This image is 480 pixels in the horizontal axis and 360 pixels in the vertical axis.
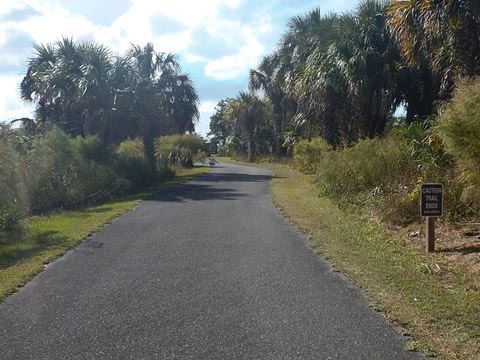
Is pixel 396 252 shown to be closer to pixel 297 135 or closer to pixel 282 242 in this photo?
pixel 282 242

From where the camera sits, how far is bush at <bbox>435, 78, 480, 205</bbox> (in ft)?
26.5

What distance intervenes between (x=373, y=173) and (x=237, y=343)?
34.5ft

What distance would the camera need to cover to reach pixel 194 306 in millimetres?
6367

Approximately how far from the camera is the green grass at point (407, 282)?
5238 mm

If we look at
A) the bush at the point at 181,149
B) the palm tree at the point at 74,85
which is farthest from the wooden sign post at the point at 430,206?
the bush at the point at 181,149

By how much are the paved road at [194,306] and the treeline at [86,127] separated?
452 cm

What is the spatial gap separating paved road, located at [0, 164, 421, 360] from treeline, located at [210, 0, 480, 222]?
3.16 m

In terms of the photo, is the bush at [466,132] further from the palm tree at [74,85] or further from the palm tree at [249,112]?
the palm tree at [249,112]

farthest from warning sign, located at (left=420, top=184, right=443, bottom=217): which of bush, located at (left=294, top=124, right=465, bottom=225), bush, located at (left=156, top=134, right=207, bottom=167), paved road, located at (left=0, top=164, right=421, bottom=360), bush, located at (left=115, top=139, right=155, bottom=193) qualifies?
bush, located at (left=156, top=134, right=207, bottom=167)

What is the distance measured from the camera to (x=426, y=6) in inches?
478

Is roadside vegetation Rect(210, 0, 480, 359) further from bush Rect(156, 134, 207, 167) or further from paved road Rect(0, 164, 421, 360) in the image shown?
bush Rect(156, 134, 207, 167)

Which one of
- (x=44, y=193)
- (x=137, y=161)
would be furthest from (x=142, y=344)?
(x=137, y=161)

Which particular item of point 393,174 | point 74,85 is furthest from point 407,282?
point 74,85

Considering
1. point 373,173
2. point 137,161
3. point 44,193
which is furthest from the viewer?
point 137,161
